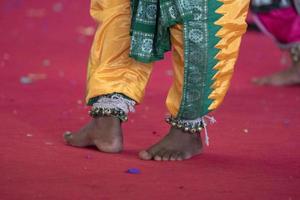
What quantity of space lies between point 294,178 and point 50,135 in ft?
2.98

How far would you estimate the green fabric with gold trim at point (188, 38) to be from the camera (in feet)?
8.25

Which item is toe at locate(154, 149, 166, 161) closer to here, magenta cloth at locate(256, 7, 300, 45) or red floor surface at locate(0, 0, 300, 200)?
red floor surface at locate(0, 0, 300, 200)

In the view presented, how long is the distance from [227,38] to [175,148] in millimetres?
395

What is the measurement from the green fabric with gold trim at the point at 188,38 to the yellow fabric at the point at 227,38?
2 cm

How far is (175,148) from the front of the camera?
2.68 metres

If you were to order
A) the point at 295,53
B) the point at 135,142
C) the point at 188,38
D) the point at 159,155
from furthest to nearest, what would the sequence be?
the point at 295,53, the point at 135,142, the point at 159,155, the point at 188,38

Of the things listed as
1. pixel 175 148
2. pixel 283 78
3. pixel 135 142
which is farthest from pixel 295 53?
pixel 175 148

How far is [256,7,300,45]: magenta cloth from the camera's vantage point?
14.0 ft

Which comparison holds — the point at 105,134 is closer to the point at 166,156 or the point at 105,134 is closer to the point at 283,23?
the point at 166,156

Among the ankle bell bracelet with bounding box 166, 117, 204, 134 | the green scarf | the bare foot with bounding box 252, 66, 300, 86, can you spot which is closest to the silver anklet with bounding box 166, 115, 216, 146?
the ankle bell bracelet with bounding box 166, 117, 204, 134

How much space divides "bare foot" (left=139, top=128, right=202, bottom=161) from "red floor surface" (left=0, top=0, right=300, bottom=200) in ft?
0.12

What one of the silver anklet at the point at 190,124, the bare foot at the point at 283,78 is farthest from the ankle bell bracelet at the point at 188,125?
the bare foot at the point at 283,78

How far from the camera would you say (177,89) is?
263 cm

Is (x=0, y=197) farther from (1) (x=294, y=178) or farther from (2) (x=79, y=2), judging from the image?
(2) (x=79, y=2)
